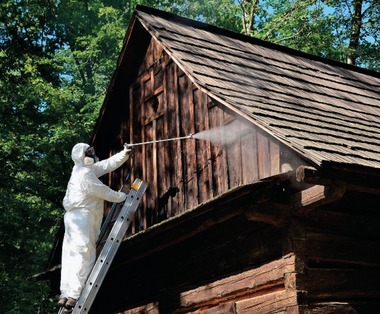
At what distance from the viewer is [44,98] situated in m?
22.0

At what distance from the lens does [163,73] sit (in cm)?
1041

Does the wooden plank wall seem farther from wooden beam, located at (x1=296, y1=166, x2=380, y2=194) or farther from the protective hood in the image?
the protective hood

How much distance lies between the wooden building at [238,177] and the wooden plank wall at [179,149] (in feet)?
0.07

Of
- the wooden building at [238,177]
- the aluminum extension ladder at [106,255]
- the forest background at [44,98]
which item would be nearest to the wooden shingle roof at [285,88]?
the wooden building at [238,177]

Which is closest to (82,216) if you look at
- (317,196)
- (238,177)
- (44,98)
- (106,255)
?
(106,255)

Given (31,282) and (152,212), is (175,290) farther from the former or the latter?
(31,282)

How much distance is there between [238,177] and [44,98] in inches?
576

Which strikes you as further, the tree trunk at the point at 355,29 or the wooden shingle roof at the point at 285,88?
the tree trunk at the point at 355,29

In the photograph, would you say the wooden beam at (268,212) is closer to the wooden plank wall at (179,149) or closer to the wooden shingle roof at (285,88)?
the wooden plank wall at (179,149)

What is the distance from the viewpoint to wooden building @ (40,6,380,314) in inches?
290

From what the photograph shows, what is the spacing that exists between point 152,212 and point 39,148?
13810mm

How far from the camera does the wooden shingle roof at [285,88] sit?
24.9ft

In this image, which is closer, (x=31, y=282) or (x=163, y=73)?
(x=163, y=73)

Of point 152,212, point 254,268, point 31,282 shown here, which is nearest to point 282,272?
point 254,268
